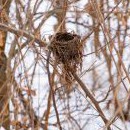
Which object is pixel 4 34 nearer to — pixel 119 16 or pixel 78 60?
pixel 119 16

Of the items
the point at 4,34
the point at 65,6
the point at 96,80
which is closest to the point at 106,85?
the point at 96,80

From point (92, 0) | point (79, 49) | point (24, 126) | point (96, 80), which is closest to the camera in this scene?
point (92, 0)

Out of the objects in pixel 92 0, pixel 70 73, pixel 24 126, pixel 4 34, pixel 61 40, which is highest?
pixel 4 34

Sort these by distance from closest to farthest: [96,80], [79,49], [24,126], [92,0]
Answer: [92,0] → [79,49] → [24,126] → [96,80]

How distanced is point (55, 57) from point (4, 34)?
114cm

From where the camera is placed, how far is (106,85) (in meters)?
3.54

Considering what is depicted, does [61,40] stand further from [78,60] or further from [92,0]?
[92,0]

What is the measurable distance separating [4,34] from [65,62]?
116 centimetres

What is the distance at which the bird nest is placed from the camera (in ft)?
4.33

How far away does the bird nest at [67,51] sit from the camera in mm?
1320

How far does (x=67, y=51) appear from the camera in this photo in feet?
4.34

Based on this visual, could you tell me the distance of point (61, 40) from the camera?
1.36 metres

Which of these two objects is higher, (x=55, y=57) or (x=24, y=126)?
(x=55, y=57)

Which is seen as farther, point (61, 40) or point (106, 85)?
point (106, 85)
